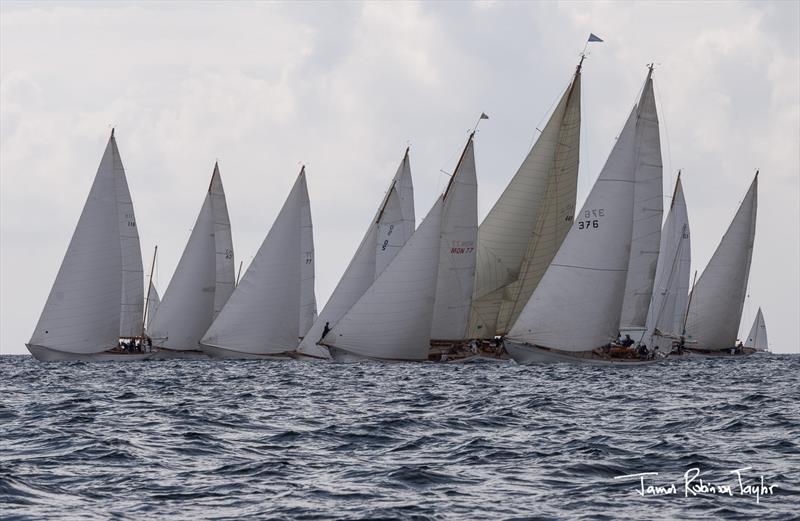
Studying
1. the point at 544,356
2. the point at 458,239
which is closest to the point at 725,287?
the point at 544,356

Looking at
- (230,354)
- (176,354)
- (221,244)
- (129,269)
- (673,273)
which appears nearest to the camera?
(230,354)

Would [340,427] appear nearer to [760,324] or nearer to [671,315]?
[671,315]

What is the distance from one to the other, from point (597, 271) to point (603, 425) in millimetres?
30968

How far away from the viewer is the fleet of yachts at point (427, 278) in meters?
58.7

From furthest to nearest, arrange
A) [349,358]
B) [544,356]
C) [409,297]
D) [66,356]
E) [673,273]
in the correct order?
[673,273] < [66,356] < [544,356] < [349,358] < [409,297]

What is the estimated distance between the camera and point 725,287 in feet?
301

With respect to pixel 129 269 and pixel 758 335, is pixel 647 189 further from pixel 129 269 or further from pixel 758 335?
pixel 758 335

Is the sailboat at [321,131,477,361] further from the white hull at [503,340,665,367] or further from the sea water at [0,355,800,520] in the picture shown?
the sea water at [0,355,800,520]

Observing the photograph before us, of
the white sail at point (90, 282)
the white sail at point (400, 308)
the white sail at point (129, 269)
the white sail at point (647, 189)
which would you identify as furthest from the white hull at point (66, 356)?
the white sail at point (647, 189)

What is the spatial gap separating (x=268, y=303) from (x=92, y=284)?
32.9 ft

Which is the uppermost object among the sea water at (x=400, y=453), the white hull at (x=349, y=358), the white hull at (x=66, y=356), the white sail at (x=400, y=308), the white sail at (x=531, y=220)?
the white sail at (x=531, y=220)

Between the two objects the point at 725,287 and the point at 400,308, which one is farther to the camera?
the point at 725,287

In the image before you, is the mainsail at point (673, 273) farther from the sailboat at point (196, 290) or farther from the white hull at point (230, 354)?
the sailboat at point (196, 290)

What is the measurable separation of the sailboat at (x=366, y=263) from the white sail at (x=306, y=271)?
3401mm
